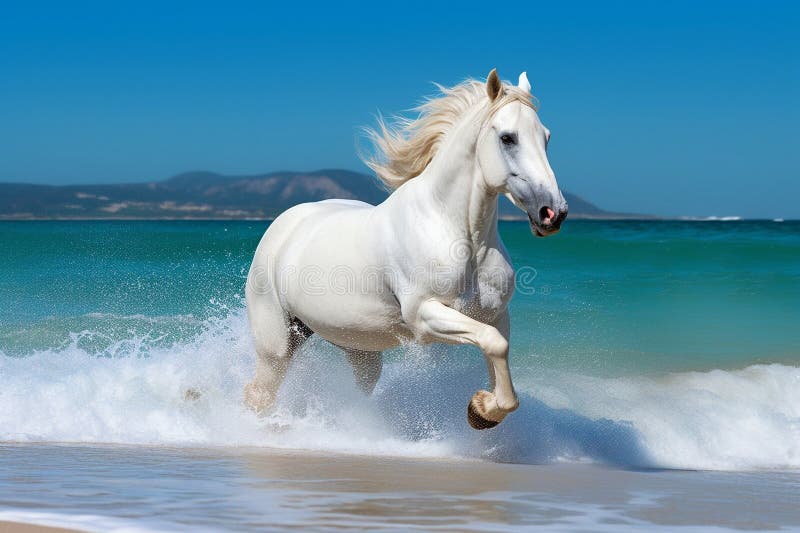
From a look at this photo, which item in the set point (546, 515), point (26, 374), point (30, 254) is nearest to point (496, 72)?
point (546, 515)

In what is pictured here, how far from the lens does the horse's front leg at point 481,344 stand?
4781 millimetres

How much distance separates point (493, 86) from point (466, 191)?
513 mm

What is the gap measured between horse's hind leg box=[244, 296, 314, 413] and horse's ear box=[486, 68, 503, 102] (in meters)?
2.00

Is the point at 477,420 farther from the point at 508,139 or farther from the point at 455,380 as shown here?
the point at 455,380

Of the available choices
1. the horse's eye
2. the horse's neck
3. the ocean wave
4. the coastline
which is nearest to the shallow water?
the ocean wave

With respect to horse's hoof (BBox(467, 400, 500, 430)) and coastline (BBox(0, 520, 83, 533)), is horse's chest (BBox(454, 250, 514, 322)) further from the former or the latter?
coastline (BBox(0, 520, 83, 533))

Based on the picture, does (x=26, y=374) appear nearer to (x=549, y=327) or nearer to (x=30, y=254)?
(x=549, y=327)

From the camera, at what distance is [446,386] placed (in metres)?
6.35

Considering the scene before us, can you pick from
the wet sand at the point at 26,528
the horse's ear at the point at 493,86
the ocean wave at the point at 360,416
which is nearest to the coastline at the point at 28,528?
the wet sand at the point at 26,528

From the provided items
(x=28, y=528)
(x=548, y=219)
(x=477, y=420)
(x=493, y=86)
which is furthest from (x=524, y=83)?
(x=28, y=528)

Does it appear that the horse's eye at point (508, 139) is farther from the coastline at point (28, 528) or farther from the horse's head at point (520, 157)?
the coastline at point (28, 528)

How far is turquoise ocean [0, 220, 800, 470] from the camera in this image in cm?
588

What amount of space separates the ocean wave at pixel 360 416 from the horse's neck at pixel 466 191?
85 cm

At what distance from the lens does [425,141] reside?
5.50m
